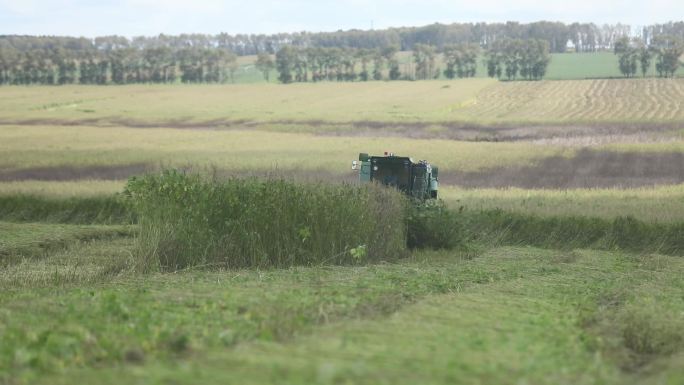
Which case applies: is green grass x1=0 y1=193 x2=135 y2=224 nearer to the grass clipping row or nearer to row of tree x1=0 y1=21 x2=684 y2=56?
the grass clipping row

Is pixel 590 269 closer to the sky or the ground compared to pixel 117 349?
closer to the ground

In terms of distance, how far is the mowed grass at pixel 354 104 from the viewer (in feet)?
213

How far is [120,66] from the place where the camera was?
12575cm

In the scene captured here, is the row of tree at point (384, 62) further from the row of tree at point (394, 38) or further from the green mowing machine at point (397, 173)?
the green mowing machine at point (397, 173)

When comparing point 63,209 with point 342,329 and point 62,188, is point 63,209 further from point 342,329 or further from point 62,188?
point 342,329

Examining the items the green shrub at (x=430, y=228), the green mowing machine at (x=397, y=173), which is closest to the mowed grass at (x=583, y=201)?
the green mowing machine at (x=397, y=173)

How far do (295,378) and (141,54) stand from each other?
443 feet

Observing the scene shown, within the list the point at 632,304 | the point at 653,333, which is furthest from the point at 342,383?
the point at 632,304

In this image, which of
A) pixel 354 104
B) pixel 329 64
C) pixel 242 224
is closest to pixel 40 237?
pixel 242 224

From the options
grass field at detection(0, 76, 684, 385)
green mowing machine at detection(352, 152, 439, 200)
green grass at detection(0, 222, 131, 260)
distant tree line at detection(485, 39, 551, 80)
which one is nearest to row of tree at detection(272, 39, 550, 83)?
distant tree line at detection(485, 39, 551, 80)

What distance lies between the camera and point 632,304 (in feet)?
35.1

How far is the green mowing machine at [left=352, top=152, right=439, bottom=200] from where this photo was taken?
21.7 metres

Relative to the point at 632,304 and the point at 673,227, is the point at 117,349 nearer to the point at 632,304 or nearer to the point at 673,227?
the point at 632,304

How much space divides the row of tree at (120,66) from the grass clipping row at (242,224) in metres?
110
